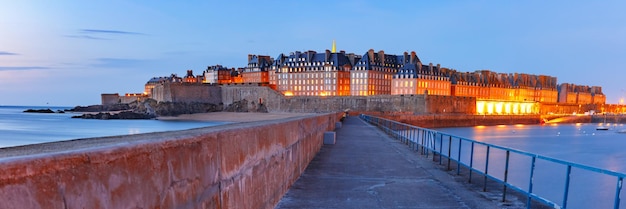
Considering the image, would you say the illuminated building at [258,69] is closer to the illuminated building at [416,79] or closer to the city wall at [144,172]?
the illuminated building at [416,79]

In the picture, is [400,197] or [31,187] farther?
[400,197]

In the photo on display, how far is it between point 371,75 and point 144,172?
296 feet

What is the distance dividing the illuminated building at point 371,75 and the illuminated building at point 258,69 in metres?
24.0

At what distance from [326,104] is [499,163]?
52.9 meters

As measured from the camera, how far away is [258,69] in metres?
104

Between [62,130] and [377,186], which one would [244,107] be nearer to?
[62,130]

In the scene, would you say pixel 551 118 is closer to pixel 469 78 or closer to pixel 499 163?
pixel 469 78

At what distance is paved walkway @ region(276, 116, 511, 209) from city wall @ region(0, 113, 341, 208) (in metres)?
1.77

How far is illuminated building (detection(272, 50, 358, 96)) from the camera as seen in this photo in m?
92.9

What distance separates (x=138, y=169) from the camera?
82.9 inches

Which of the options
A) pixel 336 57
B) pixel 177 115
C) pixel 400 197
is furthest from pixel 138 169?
pixel 336 57

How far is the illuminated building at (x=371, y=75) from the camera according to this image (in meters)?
90.9

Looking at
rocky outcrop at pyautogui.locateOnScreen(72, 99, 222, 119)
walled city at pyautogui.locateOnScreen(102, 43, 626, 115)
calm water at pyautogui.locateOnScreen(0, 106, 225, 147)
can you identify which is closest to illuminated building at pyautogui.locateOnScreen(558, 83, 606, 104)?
walled city at pyautogui.locateOnScreen(102, 43, 626, 115)

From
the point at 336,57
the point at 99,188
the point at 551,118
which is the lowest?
the point at 551,118
